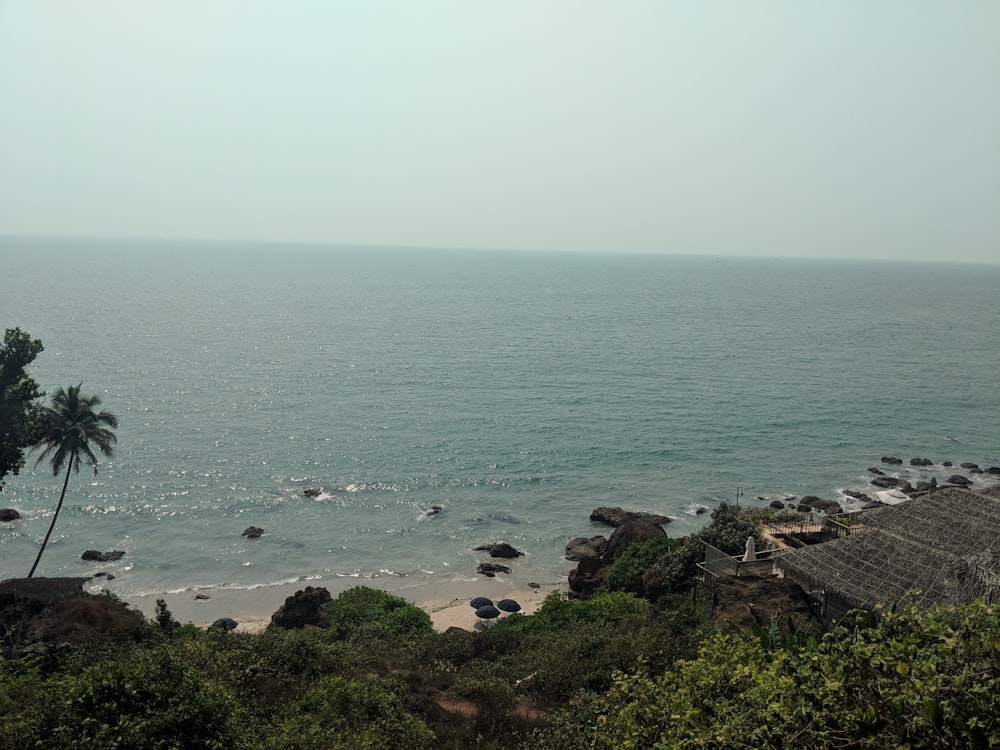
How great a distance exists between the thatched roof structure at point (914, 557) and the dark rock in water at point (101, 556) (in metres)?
37.0

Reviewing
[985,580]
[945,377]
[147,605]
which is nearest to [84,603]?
[147,605]

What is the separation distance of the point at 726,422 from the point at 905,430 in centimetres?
1687

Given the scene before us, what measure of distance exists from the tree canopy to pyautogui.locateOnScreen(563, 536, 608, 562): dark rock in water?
98.4ft

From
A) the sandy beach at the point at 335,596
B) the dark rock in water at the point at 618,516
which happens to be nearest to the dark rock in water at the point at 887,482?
the dark rock in water at the point at 618,516

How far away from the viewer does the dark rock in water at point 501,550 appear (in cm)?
4419

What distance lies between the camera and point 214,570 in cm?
4197

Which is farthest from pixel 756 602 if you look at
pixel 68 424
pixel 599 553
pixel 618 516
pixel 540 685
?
pixel 68 424

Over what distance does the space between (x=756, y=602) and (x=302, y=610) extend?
69.5 ft

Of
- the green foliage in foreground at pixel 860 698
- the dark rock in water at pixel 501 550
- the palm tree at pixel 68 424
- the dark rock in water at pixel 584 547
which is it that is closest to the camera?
the green foliage in foreground at pixel 860 698

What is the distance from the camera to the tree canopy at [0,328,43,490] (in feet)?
111

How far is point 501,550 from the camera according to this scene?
146 feet

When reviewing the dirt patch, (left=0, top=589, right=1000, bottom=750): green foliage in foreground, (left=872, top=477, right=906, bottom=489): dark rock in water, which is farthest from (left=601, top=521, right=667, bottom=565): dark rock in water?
(left=872, top=477, right=906, bottom=489): dark rock in water

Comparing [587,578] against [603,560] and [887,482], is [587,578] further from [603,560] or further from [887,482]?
[887,482]

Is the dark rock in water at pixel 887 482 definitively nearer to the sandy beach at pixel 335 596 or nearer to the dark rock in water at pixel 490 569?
the sandy beach at pixel 335 596
